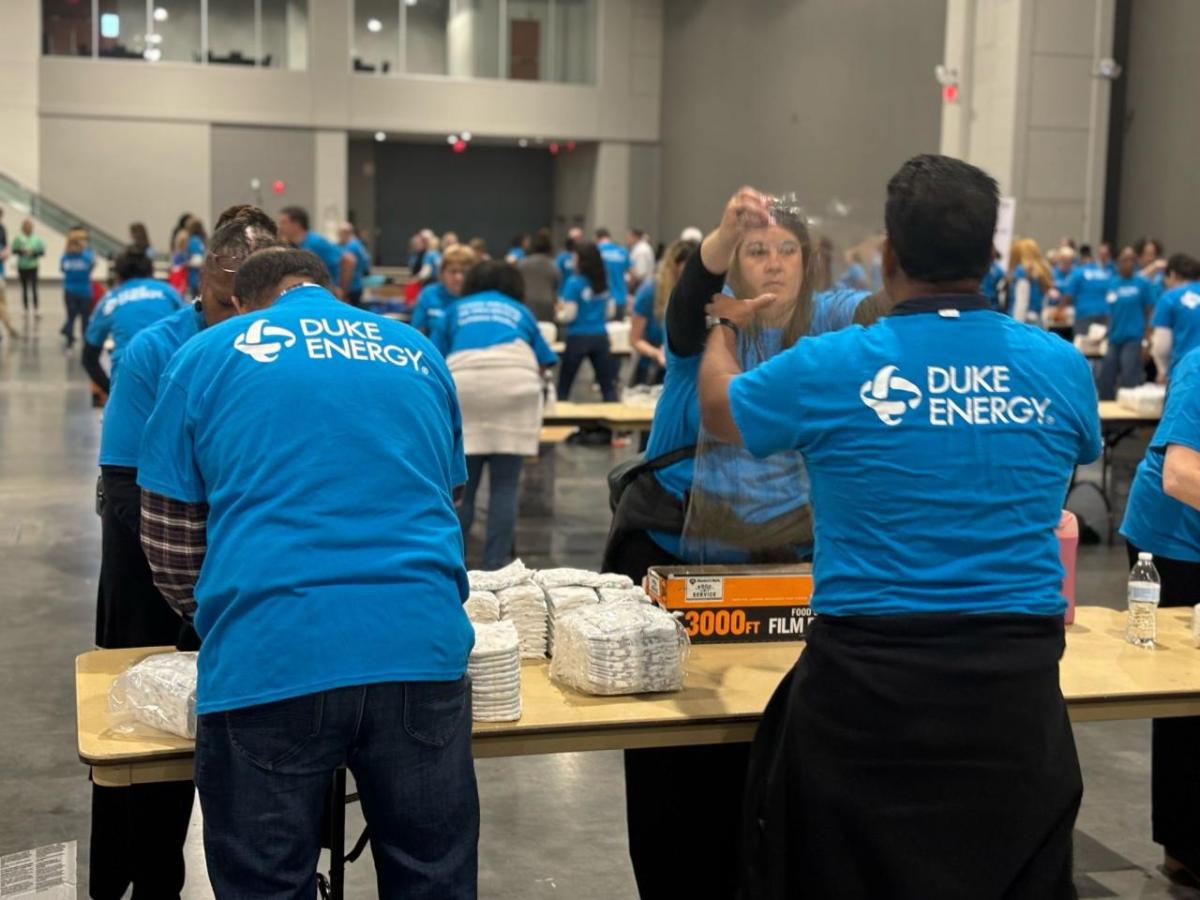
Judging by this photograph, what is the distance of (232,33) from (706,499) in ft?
91.3

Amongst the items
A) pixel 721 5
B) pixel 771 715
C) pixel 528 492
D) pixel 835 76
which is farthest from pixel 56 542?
pixel 721 5

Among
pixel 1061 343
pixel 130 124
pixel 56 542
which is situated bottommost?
pixel 56 542

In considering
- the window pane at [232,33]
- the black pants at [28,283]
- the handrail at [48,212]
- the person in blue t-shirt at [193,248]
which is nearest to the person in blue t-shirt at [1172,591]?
the person in blue t-shirt at [193,248]

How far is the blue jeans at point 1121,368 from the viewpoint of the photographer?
1277 cm

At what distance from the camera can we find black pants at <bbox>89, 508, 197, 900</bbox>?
3.22 metres

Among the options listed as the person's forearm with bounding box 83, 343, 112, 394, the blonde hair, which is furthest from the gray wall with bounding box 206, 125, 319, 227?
the person's forearm with bounding box 83, 343, 112, 394

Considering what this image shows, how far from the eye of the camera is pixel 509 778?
4578mm

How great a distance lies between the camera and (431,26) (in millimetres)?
29625

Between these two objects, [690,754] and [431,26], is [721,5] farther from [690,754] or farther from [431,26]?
[690,754]

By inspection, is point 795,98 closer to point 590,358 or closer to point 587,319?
point 590,358

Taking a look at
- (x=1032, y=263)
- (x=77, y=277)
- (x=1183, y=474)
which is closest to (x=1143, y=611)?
(x=1183, y=474)

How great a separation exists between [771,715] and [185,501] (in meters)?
1.00

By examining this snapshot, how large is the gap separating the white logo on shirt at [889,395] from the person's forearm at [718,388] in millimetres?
214

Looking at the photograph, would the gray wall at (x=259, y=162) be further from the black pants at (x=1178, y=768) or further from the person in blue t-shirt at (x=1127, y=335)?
the black pants at (x=1178, y=768)
